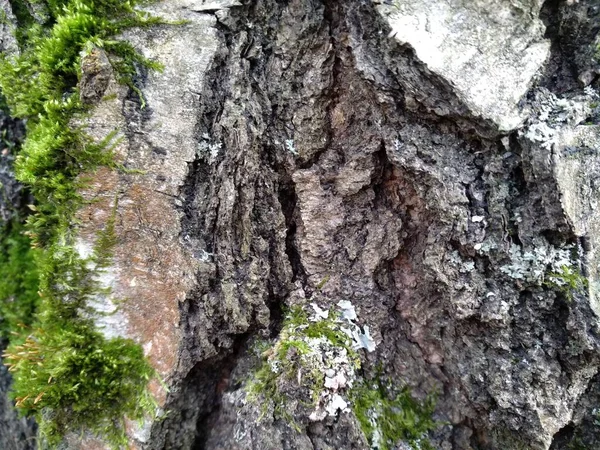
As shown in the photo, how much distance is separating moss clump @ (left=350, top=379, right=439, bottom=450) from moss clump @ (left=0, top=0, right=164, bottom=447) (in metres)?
0.91

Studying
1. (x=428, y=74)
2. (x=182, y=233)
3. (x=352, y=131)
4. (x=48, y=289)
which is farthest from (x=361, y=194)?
(x=48, y=289)

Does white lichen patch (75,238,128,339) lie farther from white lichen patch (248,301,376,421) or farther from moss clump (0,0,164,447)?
white lichen patch (248,301,376,421)

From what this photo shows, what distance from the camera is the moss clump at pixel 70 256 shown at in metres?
1.63

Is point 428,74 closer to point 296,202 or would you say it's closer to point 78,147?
point 296,202

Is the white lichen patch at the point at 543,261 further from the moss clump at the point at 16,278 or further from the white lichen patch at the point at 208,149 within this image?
the moss clump at the point at 16,278

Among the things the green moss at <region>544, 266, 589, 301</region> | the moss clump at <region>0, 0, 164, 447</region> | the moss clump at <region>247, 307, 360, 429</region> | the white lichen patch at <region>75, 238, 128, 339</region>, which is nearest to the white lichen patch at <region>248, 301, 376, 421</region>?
the moss clump at <region>247, 307, 360, 429</region>

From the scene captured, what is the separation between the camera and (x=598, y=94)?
152 cm

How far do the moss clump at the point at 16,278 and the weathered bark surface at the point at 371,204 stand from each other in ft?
2.16

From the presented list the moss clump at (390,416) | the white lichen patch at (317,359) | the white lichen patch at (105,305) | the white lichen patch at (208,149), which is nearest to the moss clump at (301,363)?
the white lichen patch at (317,359)

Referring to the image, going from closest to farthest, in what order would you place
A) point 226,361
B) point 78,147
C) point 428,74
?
point 428,74 → point 78,147 → point 226,361

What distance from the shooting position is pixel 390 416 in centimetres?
179

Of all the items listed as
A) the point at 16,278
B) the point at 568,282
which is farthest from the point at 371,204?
the point at 16,278

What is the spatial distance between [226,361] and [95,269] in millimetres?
739

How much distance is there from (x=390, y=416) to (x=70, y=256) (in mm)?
1554
